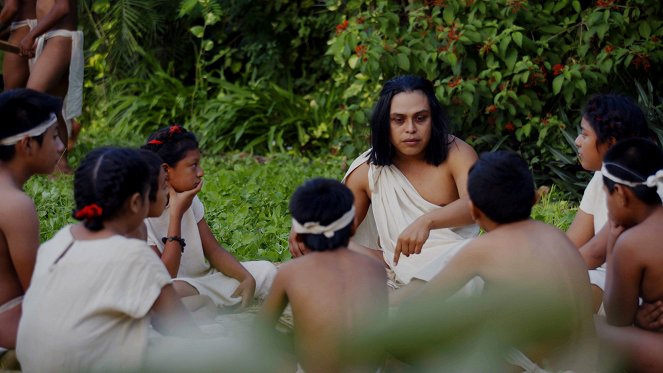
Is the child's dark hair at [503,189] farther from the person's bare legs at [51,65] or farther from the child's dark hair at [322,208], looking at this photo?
the person's bare legs at [51,65]

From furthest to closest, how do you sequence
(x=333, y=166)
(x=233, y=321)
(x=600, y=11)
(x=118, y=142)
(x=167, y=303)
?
(x=118, y=142) → (x=333, y=166) → (x=600, y=11) → (x=233, y=321) → (x=167, y=303)

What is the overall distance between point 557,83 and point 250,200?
2.25m

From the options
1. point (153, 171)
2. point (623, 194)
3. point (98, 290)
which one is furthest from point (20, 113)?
point (623, 194)

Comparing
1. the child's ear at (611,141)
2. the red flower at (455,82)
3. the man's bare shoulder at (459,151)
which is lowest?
the red flower at (455,82)

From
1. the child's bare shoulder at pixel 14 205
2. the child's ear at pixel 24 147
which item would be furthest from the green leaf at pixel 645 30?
the child's bare shoulder at pixel 14 205

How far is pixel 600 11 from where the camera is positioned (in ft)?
22.9

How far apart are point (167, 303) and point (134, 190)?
0.38 metres

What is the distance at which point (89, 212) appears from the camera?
316 centimetres

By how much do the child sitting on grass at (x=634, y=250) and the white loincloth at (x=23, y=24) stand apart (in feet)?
16.8

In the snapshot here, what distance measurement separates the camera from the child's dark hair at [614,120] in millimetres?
4258

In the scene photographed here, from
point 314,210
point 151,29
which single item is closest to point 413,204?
point 314,210

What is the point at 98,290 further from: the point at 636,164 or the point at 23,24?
the point at 23,24

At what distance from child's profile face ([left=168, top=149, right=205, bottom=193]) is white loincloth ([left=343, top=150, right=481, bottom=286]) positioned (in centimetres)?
90

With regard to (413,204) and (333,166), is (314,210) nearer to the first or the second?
(413,204)
